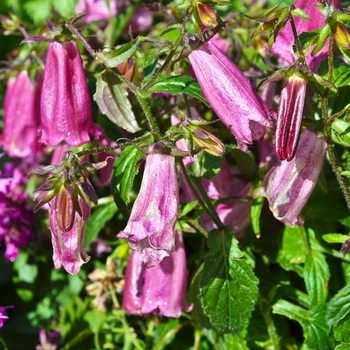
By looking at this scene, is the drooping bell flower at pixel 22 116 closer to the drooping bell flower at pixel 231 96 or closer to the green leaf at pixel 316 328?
the drooping bell flower at pixel 231 96

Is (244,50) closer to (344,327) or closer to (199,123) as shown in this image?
(199,123)

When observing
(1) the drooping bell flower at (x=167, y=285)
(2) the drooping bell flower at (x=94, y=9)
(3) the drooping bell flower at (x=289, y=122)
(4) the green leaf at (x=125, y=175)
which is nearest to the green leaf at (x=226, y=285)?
(1) the drooping bell flower at (x=167, y=285)

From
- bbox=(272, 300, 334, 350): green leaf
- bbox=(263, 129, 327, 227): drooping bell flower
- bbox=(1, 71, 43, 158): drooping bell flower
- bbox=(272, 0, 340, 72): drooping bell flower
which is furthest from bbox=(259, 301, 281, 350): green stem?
bbox=(1, 71, 43, 158): drooping bell flower

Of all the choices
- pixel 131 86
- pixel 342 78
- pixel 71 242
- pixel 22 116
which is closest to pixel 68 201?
pixel 71 242

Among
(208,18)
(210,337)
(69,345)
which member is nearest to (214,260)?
(210,337)

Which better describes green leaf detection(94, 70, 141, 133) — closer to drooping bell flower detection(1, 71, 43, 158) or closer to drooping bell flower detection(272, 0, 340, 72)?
drooping bell flower detection(272, 0, 340, 72)

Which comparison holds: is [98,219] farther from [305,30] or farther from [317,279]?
[305,30]
